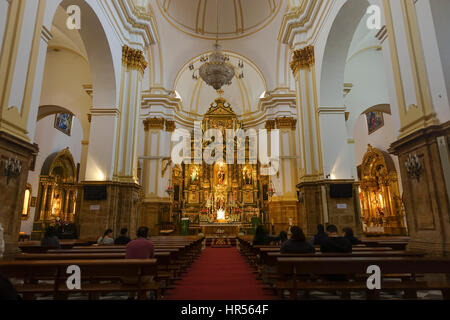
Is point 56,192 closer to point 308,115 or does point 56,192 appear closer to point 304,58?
point 308,115

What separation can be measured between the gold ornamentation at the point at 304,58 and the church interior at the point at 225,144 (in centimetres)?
10

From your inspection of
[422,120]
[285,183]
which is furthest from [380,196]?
[422,120]

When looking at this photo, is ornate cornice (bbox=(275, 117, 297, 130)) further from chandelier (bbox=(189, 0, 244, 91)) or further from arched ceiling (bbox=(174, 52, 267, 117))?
arched ceiling (bbox=(174, 52, 267, 117))

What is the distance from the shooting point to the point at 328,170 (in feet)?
29.7

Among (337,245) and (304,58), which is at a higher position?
(304,58)

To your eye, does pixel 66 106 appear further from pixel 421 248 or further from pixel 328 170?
pixel 421 248

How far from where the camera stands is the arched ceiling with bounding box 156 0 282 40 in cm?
1588

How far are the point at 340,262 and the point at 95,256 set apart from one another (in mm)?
3043

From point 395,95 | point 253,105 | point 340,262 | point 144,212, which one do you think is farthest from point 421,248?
point 253,105

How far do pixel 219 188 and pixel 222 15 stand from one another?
34.5 feet

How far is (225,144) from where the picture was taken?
67.2ft

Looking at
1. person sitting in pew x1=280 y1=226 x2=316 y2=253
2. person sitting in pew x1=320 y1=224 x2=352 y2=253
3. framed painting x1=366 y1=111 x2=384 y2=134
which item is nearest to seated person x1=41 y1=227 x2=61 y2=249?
person sitting in pew x1=280 y1=226 x2=316 y2=253

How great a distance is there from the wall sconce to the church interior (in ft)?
0.07

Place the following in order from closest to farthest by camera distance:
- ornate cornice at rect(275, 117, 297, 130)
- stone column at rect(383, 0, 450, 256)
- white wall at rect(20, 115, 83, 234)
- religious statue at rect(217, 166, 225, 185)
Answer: stone column at rect(383, 0, 450, 256) < white wall at rect(20, 115, 83, 234) < ornate cornice at rect(275, 117, 297, 130) < religious statue at rect(217, 166, 225, 185)
